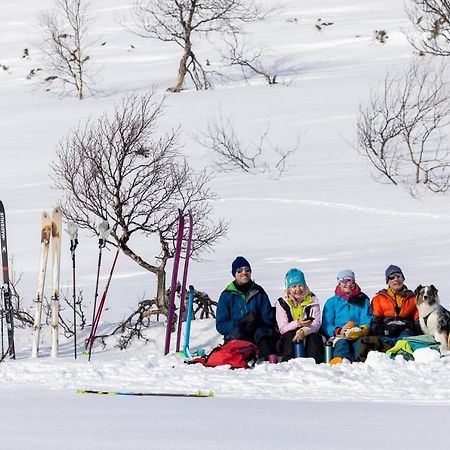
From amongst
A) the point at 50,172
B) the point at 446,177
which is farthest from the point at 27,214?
the point at 446,177

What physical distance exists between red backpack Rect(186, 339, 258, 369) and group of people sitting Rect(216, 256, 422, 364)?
20 cm

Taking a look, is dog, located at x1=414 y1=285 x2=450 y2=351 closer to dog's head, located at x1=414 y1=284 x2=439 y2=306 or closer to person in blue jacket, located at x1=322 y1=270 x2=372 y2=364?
dog's head, located at x1=414 y1=284 x2=439 y2=306

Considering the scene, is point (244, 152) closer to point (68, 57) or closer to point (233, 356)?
point (68, 57)

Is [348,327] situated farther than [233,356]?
Yes

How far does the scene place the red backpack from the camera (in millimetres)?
9266

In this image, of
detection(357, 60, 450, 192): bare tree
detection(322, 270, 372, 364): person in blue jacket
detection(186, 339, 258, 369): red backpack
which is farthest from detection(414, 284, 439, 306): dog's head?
detection(357, 60, 450, 192): bare tree

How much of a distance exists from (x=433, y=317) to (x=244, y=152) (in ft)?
65.3

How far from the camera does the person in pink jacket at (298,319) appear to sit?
9.48 m

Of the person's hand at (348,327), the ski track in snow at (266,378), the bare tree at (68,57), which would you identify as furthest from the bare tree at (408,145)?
the ski track in snow at (266,378)

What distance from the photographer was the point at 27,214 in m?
23.8

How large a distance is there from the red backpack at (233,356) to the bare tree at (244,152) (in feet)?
58.1

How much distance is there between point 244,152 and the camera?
95.7 ft

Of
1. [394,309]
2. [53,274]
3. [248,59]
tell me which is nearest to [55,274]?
[53,274]

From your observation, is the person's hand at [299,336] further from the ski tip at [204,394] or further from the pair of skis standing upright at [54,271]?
the pair of skis standing upright at [54,271]
